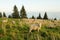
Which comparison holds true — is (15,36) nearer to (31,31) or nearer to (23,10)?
(31,31)

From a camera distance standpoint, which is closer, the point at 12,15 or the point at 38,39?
the point at 38,39

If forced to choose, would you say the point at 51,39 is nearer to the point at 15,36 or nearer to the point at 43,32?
the point at 43,32

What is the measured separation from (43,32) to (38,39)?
195 cm

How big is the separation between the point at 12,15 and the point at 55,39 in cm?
4595

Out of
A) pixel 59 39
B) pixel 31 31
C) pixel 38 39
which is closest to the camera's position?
pixel 38 39

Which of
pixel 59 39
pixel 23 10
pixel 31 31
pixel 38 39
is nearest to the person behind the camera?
pixel 38 39

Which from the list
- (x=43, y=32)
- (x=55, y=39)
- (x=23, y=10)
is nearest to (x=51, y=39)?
(x=55, y=39)

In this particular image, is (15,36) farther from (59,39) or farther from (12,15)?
(12,15)

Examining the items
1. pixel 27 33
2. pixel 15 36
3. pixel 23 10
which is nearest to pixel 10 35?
pixel 15 36

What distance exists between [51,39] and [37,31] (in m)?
1.92

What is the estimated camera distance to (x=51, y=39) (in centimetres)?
1444

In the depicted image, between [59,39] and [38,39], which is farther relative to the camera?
[59,39]

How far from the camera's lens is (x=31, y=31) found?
1583 centimetres

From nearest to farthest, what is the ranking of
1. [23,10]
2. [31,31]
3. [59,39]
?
[59,39] < [31,31] < [23,10]
